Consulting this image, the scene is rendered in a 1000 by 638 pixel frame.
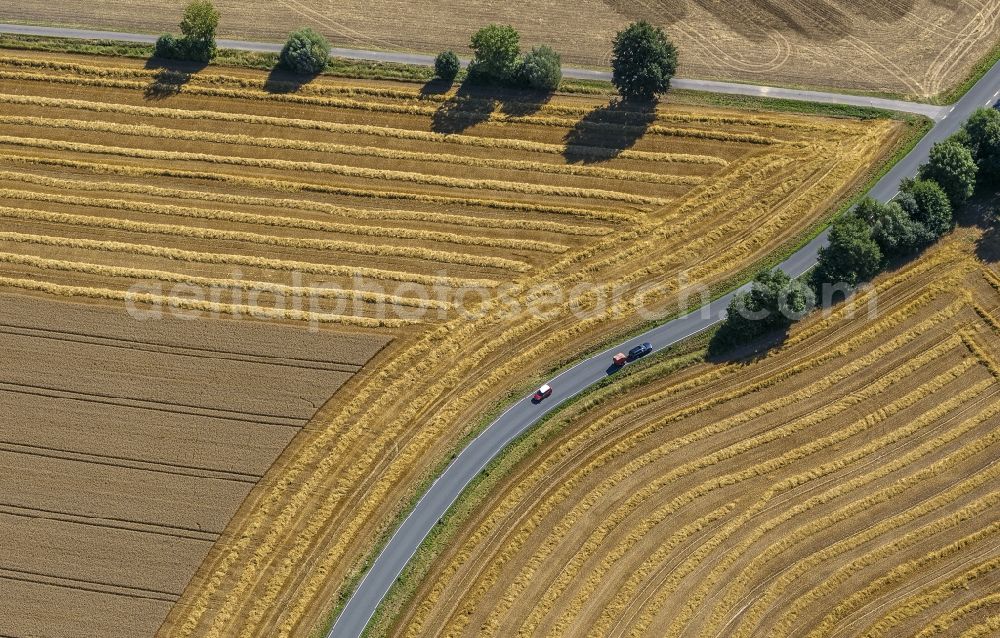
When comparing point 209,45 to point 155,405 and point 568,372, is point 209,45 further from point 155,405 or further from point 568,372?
point 568,372

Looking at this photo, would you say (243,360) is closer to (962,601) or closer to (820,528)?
(820,528)

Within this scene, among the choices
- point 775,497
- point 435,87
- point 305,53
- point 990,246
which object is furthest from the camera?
point 435,87

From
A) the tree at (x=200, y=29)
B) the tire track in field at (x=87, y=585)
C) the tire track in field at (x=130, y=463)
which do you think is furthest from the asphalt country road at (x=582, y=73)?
the tire track in field at (x=87, y=585)

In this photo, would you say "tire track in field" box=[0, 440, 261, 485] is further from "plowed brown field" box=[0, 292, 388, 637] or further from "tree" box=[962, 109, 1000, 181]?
"tree" box=[962, 109, 1000, 181]

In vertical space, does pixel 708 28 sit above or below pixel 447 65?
Result: below

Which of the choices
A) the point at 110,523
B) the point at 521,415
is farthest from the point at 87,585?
the point at 521,415

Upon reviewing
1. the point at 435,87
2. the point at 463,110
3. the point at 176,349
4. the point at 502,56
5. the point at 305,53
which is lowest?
the point at 176,349

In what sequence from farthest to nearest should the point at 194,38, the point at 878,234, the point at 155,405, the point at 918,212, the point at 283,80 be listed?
the point at 283,80 < the point at 194,38 < the point at 918,212 < the point at 878,234 < the point at 155,405
